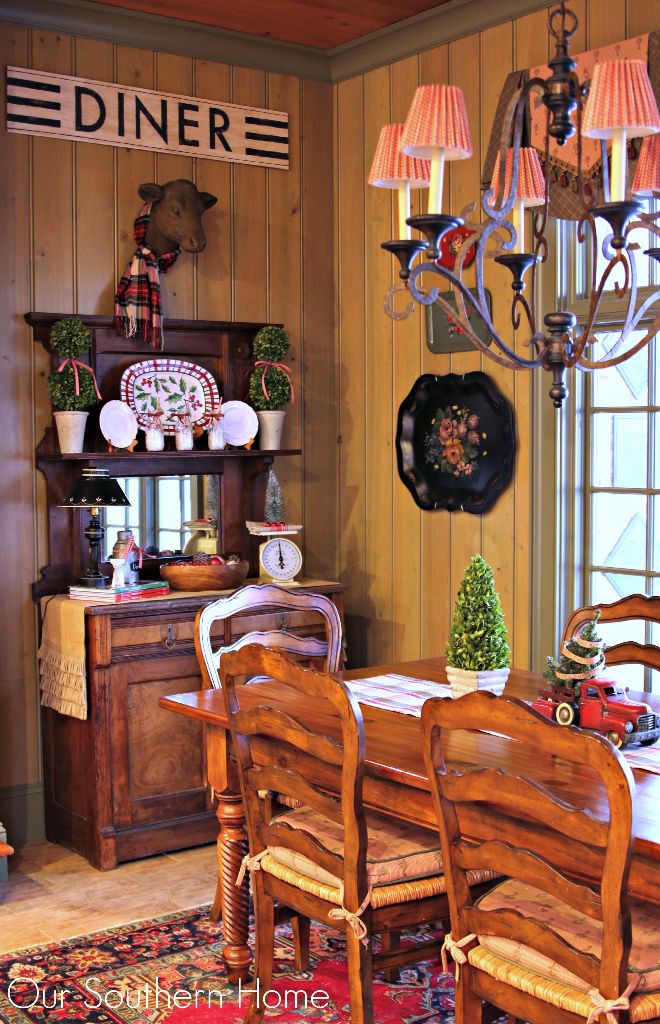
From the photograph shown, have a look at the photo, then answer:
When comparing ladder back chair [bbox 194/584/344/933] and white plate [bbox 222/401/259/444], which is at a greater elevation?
white plate [bbox 222/401/259/444]

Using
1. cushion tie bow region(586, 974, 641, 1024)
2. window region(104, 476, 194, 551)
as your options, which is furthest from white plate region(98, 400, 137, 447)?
cushion tie bow region(586, 974, 641, 1024)

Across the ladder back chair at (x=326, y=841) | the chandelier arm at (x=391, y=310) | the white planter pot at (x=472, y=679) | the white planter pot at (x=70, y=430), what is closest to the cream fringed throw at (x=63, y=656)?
the white planter pot at (x=70, y=430)

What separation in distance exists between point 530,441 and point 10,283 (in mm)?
1898

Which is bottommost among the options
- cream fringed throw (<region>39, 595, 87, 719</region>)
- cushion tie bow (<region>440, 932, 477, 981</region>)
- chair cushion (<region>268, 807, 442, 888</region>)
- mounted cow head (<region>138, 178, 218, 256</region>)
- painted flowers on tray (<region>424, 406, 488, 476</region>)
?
cushion tie bow (<region>440, 932, 477, 981</region>)

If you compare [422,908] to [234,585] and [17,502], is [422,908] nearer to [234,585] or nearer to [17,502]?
[234,585]

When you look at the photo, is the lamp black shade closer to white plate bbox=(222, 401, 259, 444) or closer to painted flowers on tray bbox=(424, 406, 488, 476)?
white plate bbox=(222, 401, 259, 444)

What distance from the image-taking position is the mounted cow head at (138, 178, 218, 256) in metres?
4.31

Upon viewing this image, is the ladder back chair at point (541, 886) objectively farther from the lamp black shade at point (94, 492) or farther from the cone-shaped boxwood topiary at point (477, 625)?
the lamp black shade at point (94, 492)

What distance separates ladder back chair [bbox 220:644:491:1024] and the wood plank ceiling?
2.72 metres

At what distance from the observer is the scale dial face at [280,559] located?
4.49m

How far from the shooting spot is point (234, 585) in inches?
172

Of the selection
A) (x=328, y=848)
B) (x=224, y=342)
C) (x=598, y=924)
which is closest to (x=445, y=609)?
(x=224, y=342)

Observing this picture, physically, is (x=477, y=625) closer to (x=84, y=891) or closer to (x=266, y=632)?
(x=266, y=632)

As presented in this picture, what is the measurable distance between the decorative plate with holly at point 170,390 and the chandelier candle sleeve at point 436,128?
2.34m
